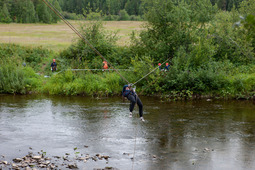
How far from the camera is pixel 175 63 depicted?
1073 inches

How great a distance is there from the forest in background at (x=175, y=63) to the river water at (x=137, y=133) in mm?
2226

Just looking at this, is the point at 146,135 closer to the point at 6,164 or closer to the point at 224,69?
the point at 6,164

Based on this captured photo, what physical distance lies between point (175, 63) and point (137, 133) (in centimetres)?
1235

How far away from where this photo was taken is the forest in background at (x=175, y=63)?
26.8 meters

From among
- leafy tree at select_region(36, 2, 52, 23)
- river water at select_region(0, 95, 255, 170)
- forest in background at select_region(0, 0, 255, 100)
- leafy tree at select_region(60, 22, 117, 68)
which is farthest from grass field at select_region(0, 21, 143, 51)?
Result: leafy tree at select_region(36, 2, 52, 23)

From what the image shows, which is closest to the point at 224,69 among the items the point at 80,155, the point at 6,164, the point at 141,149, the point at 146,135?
the point at 146,135

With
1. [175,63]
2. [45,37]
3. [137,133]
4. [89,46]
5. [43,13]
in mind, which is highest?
[43,13]

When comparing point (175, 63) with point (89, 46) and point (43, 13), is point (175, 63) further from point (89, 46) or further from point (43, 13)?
point (43, 13)

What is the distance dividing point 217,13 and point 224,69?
6.46 m

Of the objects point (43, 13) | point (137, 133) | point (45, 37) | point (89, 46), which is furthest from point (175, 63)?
point (43, 13)

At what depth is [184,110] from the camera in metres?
22.4

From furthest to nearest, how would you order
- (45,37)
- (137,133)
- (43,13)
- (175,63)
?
(43,13) < (45,37) < (175,63) < (137,133)

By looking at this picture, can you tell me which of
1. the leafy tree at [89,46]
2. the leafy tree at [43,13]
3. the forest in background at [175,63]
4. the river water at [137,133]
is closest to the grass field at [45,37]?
the leafy tree at [89,46]

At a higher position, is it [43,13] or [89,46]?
[43,13]
